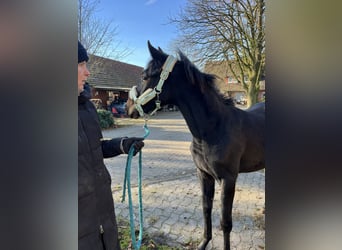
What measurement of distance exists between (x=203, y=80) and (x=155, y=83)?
386 mm

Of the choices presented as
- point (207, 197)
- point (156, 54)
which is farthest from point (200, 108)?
point (207, 197)

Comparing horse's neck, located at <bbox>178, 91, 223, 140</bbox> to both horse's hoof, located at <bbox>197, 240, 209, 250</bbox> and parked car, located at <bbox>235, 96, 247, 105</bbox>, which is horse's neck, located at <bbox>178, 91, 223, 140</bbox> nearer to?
parked car, located at <bbox>235, 96, 247, 105</bbox>

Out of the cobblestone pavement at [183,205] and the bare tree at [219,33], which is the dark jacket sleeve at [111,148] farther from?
the bare tree at [219,33]

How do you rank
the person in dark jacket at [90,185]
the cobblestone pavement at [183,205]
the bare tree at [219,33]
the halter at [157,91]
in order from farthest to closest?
the bare tree at [219,33], the cobblestone pavement at [183,205], the halter at [157,91], the person in dark jacket at [90,185]

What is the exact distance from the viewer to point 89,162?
1216 mm

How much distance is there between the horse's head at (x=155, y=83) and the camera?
197 cm

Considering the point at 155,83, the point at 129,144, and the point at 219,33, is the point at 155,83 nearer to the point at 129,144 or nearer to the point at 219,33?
the point at 129,144

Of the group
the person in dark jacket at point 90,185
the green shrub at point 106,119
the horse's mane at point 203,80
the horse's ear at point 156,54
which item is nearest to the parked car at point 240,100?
the horse's mane at point 203,80

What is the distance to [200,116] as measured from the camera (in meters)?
2.04

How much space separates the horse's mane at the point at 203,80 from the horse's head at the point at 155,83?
11cm
